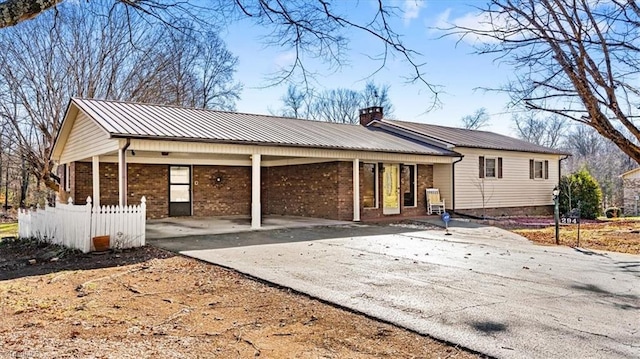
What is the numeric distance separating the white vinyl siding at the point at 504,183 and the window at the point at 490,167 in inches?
6.6

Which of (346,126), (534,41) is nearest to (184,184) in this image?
(346,126)

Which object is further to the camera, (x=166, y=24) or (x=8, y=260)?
(x=8, y=260)

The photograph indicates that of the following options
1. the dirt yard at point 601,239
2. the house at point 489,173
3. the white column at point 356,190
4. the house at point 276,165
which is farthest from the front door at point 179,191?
the dirt yard at point 601,239

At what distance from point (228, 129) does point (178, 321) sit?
948 centimetres

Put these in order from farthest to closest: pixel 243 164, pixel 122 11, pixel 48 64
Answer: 1. pixel 48 64
2. pixel 243 164
3. pixel 122 11

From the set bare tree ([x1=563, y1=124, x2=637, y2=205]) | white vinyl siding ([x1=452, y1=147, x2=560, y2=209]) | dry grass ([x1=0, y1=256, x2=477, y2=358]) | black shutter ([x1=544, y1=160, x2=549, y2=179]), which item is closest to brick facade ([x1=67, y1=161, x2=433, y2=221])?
white vinyl siding ([x1=452, y1=147, x2=560, y2=209])

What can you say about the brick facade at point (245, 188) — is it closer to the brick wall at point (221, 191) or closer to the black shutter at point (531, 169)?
the brick wall at point (221, 191)

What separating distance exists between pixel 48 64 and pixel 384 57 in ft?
77.6

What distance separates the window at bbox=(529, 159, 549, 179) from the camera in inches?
861

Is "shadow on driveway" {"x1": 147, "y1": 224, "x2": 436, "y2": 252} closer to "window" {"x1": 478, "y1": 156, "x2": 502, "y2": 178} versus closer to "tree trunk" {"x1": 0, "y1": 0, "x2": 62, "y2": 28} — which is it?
"tree trunk" {"x1": 0, "y1": 0, "x2": 62, "y2": 28}

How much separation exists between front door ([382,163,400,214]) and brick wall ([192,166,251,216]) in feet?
17.7

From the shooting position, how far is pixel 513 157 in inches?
826

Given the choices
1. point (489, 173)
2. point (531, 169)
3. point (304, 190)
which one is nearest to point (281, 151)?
point (304, 190)

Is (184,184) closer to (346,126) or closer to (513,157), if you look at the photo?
(346,126)
